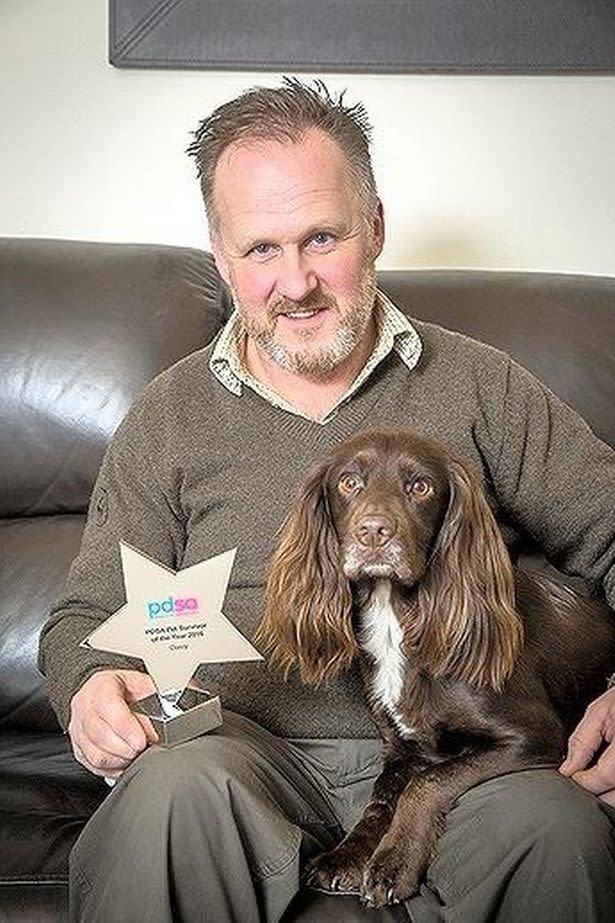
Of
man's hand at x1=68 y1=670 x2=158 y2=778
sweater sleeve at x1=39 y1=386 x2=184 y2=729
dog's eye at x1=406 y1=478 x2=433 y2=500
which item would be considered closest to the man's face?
sweater sleeve at x1=39 y1=386 x2=184 y2=729

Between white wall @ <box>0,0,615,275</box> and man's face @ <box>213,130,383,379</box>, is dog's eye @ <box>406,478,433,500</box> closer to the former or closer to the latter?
man's face @ <box>213,130,383,379</box>

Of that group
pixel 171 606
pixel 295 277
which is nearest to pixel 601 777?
pixel 171 606

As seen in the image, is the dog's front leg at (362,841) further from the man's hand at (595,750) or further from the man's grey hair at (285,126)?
the man's grey hair at (285,126)

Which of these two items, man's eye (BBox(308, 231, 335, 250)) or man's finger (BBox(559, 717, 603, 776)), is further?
man's eye (BBox(308, 231, 335, 250))

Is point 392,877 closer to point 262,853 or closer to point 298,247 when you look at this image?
point 262,853

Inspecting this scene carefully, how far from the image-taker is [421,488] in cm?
178

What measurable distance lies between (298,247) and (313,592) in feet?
1.68

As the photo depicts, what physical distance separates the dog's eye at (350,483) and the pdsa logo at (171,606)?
0.26m

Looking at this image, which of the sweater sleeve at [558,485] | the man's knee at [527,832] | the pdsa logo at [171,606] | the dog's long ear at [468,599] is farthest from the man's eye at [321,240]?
the man's knee at [527,832]

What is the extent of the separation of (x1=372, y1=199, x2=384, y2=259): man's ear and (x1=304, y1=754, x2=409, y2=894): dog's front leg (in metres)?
0.75

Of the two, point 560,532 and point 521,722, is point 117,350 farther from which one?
point 521,722

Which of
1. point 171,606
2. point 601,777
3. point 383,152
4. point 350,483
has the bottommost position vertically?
point 601,777

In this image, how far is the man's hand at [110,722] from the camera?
1.74m

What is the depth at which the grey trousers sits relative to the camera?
1.60 m
